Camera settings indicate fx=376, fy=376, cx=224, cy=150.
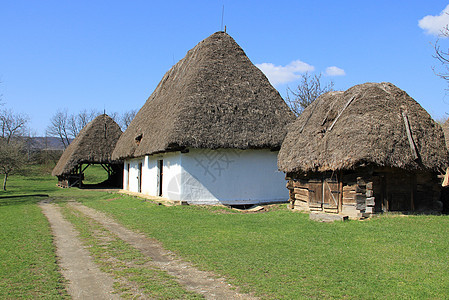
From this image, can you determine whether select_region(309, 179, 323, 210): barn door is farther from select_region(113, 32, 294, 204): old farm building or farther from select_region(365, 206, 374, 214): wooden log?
select_region(113, 32, 294, 204): old farm building

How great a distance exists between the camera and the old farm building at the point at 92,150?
29.9 metres

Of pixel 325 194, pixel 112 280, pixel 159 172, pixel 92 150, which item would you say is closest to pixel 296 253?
pixel 112 280

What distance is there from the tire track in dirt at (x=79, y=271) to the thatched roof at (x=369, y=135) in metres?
7.69

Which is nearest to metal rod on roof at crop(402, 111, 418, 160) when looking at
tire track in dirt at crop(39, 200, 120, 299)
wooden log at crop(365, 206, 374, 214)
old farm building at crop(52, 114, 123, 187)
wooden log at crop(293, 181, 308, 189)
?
wooden log at crop(365, 206, 374, 214)

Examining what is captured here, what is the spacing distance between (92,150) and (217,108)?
16.8 m

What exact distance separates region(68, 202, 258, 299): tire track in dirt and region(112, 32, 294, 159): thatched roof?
706cm

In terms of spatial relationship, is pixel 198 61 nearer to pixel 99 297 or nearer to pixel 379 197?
pixel 379 197

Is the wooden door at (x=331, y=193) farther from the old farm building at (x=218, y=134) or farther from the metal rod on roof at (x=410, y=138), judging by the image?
the old farm building at (x=218, y=134)

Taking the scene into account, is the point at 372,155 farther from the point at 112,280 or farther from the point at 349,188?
the point at 112,280

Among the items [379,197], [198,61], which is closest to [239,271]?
[379,197]

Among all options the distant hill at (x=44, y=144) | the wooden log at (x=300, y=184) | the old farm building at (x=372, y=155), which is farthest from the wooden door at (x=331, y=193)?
the distant hill at (x=44, y=144)

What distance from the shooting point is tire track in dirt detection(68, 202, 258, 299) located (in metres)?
5.40

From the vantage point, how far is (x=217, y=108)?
676 inches

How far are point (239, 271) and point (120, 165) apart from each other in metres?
28.0
